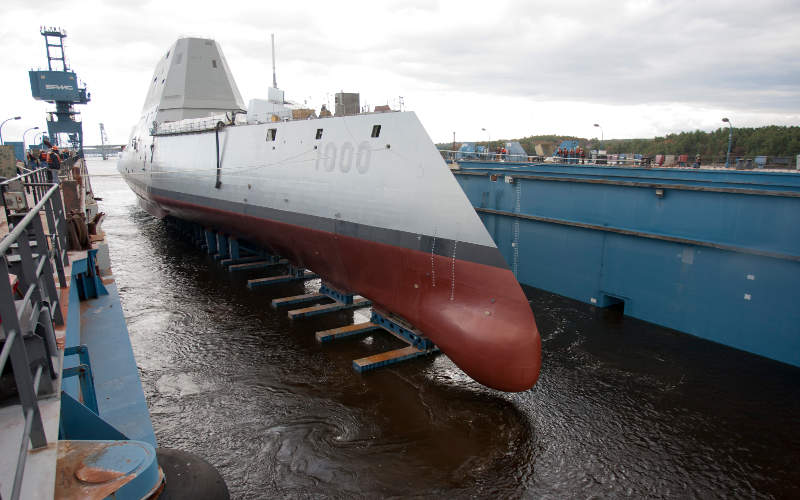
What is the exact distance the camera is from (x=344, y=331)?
10.2 m

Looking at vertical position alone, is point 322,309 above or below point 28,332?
below

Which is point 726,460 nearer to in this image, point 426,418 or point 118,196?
point 426,418

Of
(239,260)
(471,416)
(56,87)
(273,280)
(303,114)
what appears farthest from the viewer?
(56,87)

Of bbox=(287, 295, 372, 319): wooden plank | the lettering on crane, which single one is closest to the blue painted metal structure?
the lettering on crane

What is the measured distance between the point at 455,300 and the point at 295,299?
574cm

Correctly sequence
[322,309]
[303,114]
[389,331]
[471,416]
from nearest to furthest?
[471,416]
[389,331]
[303,114]
[322,309]

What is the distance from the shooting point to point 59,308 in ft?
12.1

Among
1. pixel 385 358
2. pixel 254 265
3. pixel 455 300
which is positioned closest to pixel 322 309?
pixel 385 358

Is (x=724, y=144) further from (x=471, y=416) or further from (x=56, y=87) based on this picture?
(x=56, y=87)

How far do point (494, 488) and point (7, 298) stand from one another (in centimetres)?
576

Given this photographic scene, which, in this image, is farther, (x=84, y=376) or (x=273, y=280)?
(x=273, y=280)

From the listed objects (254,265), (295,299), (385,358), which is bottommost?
(385,358)

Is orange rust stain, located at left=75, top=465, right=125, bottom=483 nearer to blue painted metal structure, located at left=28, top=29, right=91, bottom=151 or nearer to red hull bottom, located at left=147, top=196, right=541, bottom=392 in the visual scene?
red hull bottom, located at left=147, top=196, right=541, bottom=392

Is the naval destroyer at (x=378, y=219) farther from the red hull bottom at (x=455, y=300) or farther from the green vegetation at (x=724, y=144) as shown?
the green vegetation at (x=724, y=144)
